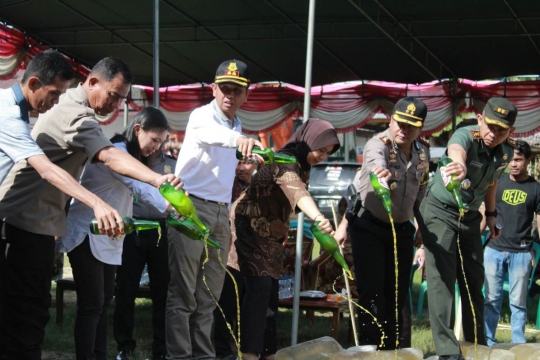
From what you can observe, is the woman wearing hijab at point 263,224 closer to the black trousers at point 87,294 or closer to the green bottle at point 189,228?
the green bottle at point 189,228

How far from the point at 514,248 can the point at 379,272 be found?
254 cm

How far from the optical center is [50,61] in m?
3.85

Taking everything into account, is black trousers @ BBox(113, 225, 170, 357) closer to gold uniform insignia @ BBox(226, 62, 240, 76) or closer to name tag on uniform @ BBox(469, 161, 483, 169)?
gold uniform insignia @ BBox(226, 62, 240, 76)

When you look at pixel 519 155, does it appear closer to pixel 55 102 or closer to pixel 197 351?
pixel 197 351

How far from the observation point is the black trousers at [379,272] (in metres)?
5.29

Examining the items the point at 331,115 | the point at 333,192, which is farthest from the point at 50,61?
the point at 333,192

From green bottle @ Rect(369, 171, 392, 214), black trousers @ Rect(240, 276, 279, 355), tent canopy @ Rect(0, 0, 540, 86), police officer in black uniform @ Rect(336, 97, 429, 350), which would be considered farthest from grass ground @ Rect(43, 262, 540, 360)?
tent canopy @ Rect(0, 0, 540, 86)

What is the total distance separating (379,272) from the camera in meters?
5.29

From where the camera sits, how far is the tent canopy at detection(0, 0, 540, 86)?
34.2 feet

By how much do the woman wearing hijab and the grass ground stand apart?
1412mm

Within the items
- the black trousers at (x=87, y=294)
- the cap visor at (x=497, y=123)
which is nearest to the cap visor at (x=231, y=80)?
the black trousers at (x=87, y=294)

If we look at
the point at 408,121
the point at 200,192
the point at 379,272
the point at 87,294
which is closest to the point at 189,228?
the point at 200,192

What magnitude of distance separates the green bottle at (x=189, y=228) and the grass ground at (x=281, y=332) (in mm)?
2067

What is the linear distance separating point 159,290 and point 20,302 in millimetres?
2256
